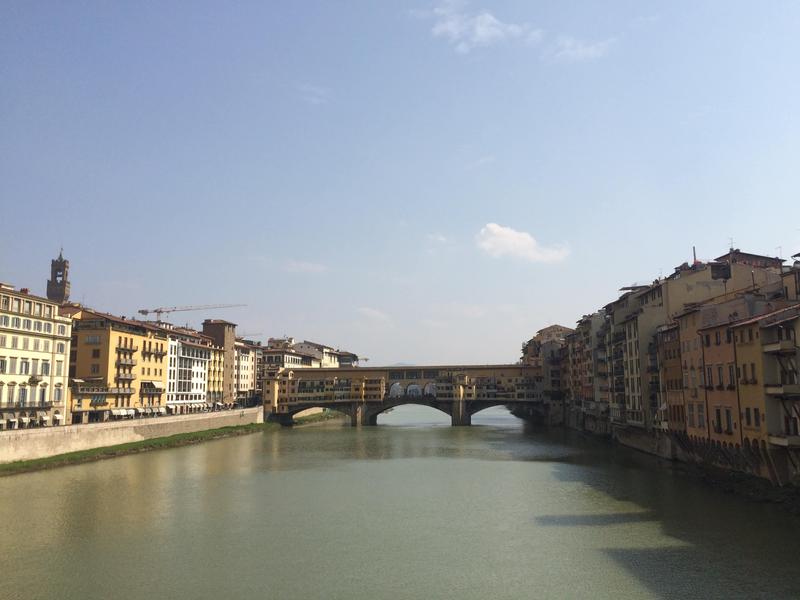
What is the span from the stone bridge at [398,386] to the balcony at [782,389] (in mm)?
66797

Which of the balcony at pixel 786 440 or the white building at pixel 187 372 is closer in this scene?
the balcony at pixel 786 440

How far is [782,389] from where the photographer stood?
32.9 meters

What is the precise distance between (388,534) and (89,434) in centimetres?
3710

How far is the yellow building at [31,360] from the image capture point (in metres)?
54.6

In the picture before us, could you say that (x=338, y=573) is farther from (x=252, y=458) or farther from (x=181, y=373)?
(x=181, y=373)

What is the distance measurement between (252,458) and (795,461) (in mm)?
42931

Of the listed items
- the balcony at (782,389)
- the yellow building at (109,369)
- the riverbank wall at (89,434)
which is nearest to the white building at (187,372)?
the yellow building at (109,369)

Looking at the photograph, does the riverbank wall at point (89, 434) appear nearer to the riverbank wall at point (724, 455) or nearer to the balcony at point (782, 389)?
the riverbank wall at point (724, 455)

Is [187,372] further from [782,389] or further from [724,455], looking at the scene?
[782,389]

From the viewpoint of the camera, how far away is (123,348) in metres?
76.4

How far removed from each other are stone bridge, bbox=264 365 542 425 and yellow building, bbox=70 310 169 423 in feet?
81.4

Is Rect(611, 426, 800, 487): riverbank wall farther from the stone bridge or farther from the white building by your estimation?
the white building

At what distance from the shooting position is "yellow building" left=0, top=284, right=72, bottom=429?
54594 millimetres

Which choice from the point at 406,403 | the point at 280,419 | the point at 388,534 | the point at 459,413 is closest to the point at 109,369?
A: the point at 280,419
